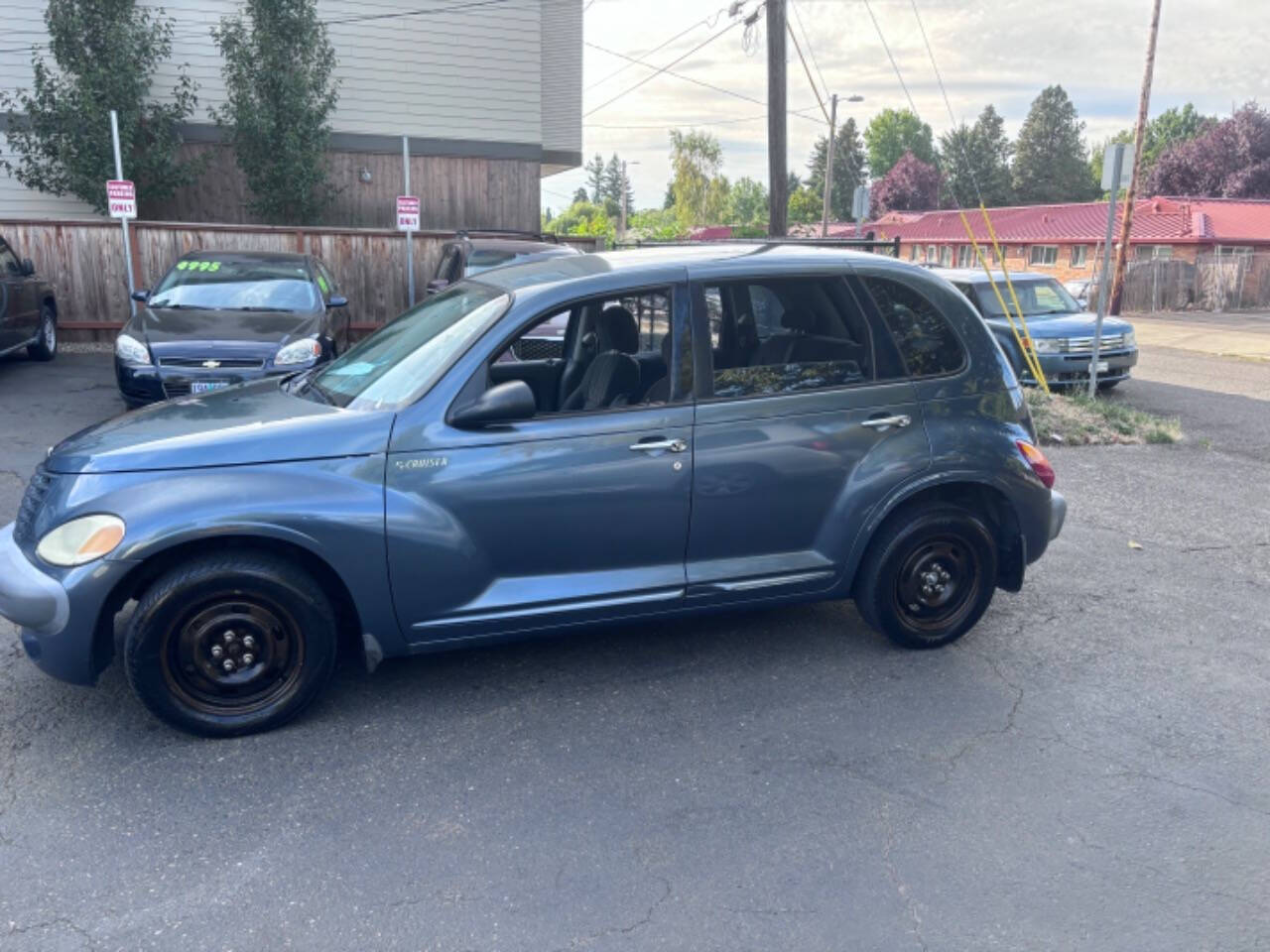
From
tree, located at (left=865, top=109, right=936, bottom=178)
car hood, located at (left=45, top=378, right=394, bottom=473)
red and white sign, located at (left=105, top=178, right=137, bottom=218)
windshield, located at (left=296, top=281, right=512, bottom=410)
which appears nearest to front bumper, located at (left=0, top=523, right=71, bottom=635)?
car hood, located at (left=45, top=378, right=394, bottom=473)

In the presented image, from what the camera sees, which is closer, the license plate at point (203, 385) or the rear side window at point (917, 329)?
the rear side window at point (917, 329)

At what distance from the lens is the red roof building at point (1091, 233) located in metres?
41.2

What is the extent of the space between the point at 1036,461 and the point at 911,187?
8239 centimetres

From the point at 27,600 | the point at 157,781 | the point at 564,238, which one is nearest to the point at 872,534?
the point at 157,781

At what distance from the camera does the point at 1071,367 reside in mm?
13367

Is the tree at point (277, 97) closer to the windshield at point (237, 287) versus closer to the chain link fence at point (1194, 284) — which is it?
the windshield at point (237, 287)

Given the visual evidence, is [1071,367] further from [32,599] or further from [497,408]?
[32,599]

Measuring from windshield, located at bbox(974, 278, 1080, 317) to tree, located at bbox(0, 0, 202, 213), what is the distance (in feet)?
41.0

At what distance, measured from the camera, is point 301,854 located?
3289mm

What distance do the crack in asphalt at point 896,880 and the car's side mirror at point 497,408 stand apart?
203cm

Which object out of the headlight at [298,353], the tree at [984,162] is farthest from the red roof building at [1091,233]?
the headlight at [298,353]

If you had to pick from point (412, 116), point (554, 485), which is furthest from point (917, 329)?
point (412, 116)

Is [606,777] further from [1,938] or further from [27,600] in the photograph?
[27,600]

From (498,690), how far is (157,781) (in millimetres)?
1374
